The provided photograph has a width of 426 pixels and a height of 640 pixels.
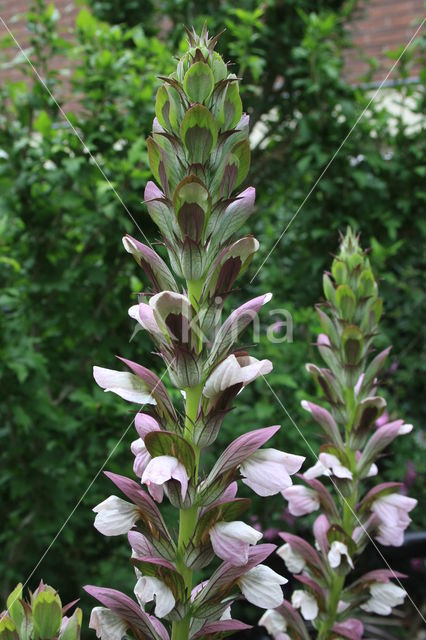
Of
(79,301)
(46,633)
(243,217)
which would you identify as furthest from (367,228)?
(46,633)

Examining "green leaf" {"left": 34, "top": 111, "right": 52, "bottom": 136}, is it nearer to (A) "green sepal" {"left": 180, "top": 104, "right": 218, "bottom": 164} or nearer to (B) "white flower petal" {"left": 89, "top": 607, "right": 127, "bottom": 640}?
(A) "green sepal" {"left": 180, "top": 104, "right": 218, "bottom": 164}

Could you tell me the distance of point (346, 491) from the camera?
1466mm

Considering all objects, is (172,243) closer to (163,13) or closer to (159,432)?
(159,432)

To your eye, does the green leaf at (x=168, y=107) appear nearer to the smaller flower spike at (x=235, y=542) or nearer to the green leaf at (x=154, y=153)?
the green leaf at (x=154, y=153)

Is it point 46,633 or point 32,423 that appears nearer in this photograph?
point 46,633

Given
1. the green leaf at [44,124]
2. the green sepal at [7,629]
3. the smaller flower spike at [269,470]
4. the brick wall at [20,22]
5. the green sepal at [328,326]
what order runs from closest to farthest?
the green sepal at [7,629] → the smaller flower spike at [269,470] → the green sepal at [328,326] → the green leaf at [44,124] → the brick wall at [20,22]

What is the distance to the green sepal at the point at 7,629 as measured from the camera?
78 centimetres

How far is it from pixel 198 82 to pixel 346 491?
96 centimetres

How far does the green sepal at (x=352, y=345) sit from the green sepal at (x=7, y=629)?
936 mm

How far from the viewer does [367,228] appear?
11.7ft

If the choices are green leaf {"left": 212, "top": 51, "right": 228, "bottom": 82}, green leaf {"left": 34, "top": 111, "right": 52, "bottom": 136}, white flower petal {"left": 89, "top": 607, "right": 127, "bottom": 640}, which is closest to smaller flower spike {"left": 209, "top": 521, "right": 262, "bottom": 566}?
white flower petal {"left": 89, "top": 607, "right": 127, "bottom": 640}

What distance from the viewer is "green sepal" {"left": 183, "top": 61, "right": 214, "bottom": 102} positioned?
2.98ft

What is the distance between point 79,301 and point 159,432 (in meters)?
2.11

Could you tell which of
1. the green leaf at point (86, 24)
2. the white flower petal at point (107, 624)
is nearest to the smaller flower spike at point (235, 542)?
the white flower petal at point (107, 624)
